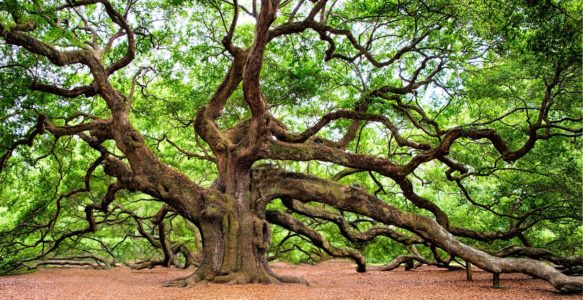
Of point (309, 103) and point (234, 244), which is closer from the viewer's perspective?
point (234, 244)

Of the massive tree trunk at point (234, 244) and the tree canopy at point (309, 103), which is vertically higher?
the tree canopy at point (309, 103)

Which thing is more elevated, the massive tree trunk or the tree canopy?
the tree canopy

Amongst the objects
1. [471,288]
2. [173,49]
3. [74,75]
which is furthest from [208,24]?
[471,288]

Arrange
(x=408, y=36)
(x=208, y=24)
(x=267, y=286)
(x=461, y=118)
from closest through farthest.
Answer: (x=267, y=286), (x=408, y=36), (x=208, y=24), (x=461, y=118)

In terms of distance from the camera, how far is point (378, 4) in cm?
851

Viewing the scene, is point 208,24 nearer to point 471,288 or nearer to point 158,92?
point 158,92

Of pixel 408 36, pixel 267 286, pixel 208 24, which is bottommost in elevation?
pixel 267 286

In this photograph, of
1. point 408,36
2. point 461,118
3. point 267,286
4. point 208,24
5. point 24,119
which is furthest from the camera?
point 461,118

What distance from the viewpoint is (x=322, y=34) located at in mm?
8508

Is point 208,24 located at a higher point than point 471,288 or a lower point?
higher

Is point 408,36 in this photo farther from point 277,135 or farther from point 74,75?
point 74,75

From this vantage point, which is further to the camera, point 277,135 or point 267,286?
point 277,135

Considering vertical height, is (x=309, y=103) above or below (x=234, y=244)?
above

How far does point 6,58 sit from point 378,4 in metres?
7.63
